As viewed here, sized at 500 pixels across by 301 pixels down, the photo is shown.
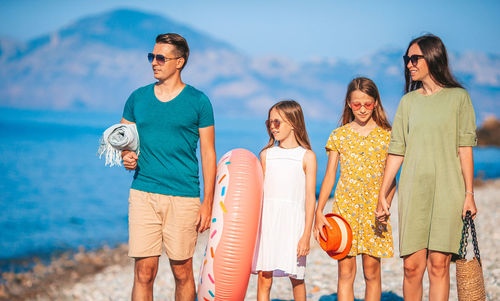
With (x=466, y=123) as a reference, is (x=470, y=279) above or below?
below

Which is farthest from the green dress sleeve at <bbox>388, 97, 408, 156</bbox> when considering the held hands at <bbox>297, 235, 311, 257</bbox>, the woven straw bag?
the held hands at <bbox>297, 235, 311, 257</bbox>

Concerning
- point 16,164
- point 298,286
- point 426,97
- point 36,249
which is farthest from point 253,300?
point 16,164

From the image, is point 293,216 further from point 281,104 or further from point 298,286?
point 281,104

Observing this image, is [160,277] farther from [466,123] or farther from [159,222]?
[466,123]

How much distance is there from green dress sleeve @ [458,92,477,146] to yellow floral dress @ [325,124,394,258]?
624mm

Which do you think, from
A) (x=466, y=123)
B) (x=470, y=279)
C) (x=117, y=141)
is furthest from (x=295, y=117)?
(x=470, y=279)

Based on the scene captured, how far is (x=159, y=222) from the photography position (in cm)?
399

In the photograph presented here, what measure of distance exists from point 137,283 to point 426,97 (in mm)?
2640

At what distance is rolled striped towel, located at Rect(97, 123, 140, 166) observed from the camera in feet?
12.6

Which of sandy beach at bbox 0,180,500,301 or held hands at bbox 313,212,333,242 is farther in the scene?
sandy beach at bbox 0,180,500,301

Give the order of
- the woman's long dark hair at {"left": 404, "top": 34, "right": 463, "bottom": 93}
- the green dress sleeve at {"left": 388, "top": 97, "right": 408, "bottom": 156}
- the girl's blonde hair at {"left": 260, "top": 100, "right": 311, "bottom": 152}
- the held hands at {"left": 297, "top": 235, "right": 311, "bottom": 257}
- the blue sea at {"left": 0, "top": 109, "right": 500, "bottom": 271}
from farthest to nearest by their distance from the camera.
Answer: the blue sea at {"left": 0, "top": 109, "right": 500, "bottom": 271} → the girl's blonde hair at {"left": 260, "top": 100, "right": 311, "bottom": 152} → the held hands at {"left": 297, "top": 235, "right": 311, "bottom": 257} → the green dress sleeve at {"left": 388, "top": 97, "right": 408, "bottom": 156} → the woman's long dark hair at {"left": 404, "top": 34, "right": 463, "bottom": 93}

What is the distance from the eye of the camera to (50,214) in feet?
71.0

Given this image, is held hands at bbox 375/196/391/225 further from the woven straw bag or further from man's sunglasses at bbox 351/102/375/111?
man's sunglasses at bbox 351/102/375/111

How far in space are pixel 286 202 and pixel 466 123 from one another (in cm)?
149
